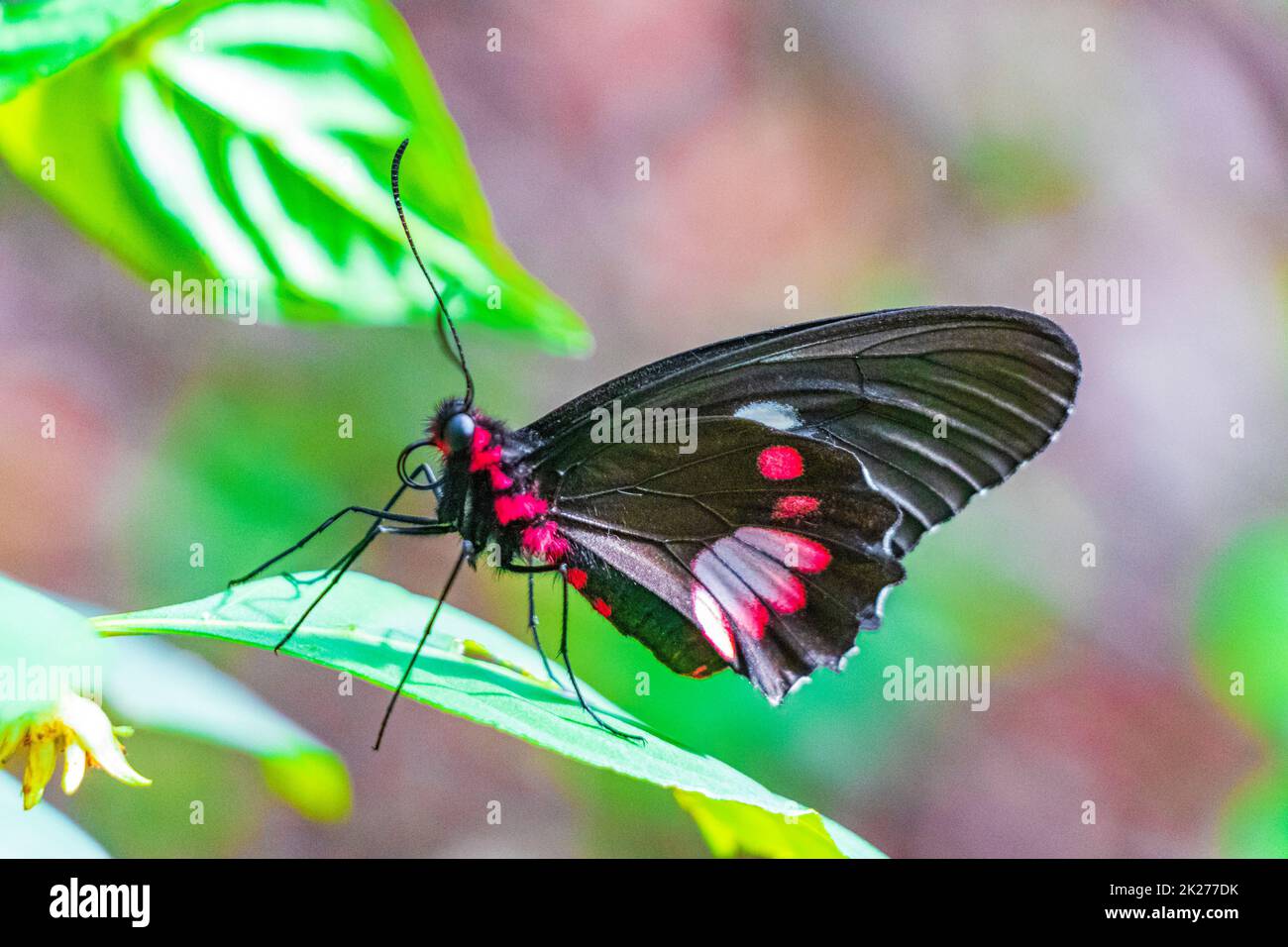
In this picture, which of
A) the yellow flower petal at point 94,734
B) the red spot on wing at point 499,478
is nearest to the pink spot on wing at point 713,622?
the red spot on wing at point 499,478

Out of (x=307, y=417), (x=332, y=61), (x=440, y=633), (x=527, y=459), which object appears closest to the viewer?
(x=332, y=61)

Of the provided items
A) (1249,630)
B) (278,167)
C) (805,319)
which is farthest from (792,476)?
(805,319)

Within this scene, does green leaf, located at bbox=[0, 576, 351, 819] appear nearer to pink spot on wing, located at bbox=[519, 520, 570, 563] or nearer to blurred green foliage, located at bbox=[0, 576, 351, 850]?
blurred green foliage, located at bbox=[0, 576, 351, 850]

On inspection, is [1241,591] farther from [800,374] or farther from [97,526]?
[97,526]

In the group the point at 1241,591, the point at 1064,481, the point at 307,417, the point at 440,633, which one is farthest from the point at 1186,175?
the point at 440,633

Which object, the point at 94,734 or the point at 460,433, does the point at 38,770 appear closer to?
the point at 94,734

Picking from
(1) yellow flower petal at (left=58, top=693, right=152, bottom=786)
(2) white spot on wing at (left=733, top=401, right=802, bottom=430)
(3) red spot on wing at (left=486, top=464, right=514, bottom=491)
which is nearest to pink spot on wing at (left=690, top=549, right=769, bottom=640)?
(2) white spot on wing at (left=733, top=401, right=802, bottom=430)
